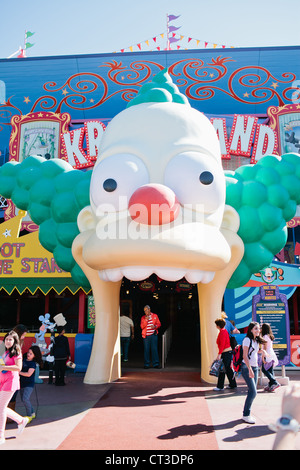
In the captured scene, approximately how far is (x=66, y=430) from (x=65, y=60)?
15502mm

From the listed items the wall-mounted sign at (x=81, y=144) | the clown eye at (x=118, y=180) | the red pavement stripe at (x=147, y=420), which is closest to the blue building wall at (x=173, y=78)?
the wall-mounted sign at (x=81, y=144)

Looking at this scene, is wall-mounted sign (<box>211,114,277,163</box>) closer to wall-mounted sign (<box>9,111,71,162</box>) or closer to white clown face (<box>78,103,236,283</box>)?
wall-mounted sign (<box>9,111,71,162</box>)

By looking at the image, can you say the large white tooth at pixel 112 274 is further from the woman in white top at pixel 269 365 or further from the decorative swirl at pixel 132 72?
the decorative swirl at pixel 132 72

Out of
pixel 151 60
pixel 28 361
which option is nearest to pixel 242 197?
pixel 28 361

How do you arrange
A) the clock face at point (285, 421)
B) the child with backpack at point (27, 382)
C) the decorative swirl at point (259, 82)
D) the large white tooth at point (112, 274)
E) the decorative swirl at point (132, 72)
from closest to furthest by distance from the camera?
the clock face at point (285, 421) → the child with backpack at point (27, 382) → the large white tooth at point (112, 274) → the decorative swirl at point (259, 82) → the decorative swirl at point (132, 72)

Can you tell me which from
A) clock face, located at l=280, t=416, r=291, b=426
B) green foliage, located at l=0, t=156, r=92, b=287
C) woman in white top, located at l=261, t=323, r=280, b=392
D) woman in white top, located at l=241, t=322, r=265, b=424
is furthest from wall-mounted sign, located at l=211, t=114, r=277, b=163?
clock face, located at l=280, t=416, r=291, b=426

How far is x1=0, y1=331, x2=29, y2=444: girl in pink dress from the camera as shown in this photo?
437 centimetres

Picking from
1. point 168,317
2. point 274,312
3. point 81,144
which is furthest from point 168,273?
point 168,317

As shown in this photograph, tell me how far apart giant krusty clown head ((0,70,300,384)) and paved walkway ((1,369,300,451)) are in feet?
2.64

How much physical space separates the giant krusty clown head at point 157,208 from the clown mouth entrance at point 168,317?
2.65 m

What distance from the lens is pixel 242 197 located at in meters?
7.39

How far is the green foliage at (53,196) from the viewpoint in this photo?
7523 millimetres
